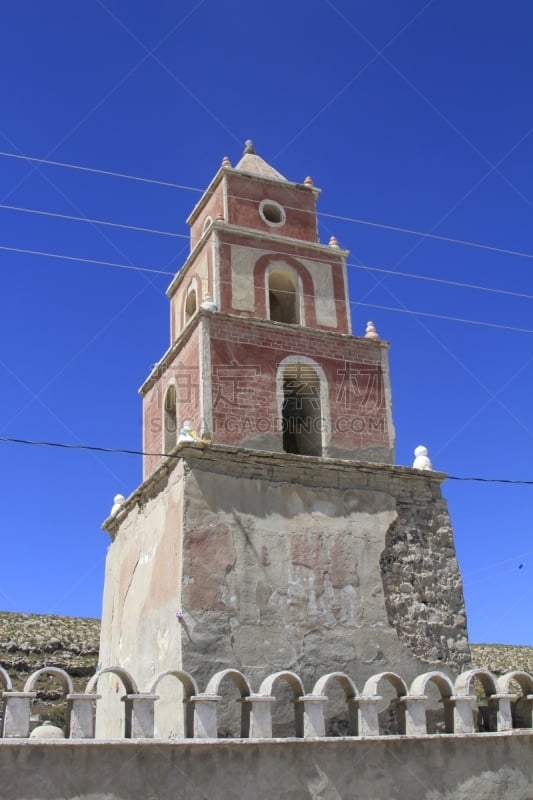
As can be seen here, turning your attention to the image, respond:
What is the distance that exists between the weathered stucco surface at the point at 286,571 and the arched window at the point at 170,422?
1462 mm

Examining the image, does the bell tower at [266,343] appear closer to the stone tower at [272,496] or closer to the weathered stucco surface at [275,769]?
the stone tower at [272,496]

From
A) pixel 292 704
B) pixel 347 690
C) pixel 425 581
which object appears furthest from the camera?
pixel 425 581

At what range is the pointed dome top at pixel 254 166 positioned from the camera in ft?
55.3

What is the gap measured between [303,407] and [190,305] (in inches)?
126

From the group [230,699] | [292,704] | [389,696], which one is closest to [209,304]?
[230,699]

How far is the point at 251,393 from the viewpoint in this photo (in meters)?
14.2

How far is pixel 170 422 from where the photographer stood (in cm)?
1582

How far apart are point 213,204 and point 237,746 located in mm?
10260

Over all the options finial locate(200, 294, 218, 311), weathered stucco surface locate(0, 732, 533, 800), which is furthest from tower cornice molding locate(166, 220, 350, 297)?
weathered stucco surface locate(0, 732, 533, 800)

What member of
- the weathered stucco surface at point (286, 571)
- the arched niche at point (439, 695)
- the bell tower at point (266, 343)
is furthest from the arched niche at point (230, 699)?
the bell tower at point (266, 343)

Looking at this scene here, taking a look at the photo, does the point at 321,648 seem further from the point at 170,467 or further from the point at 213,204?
the point at 213,204

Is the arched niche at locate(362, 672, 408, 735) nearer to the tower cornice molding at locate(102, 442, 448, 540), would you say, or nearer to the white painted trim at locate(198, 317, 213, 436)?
the tower cornice molding at locate(102, 442, 448, 540)

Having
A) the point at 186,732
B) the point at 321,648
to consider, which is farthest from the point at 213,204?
the point at 186,732

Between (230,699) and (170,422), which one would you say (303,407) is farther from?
(230,699)
